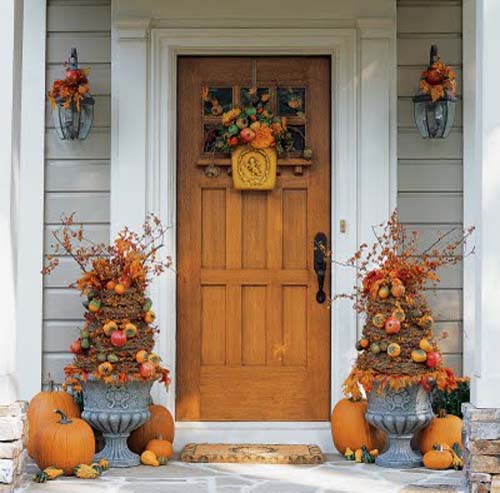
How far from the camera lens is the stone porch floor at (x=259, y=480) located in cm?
477

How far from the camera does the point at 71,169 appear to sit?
19.4 feet

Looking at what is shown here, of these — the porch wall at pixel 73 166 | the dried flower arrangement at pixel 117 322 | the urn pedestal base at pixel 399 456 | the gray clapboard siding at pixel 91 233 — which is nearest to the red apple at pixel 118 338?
the dried flower arrangement at pixel 117 322

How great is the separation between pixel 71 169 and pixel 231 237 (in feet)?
3.13

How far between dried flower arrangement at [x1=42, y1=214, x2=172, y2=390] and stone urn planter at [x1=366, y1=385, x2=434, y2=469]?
1067 mm

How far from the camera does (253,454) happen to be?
5418 millimetres

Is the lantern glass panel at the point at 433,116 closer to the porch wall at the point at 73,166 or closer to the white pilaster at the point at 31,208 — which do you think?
the porch wall at the point at 73,166

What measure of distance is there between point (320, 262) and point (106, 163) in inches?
50.9

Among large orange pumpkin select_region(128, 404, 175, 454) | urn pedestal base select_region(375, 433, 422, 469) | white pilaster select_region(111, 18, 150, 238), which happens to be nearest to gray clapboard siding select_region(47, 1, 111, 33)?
white pilaster select_region(111, 18, 150, 238)

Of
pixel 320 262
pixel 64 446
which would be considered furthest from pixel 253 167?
pixel 64 446

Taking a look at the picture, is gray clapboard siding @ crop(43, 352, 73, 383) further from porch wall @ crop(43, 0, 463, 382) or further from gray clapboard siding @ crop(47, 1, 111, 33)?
gray clapboard siding @ crop(47, 1, 111, 33)

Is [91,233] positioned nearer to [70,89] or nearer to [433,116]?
[70,89]

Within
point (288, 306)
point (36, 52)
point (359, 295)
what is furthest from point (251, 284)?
point (36, 52)

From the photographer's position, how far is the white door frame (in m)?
5.82

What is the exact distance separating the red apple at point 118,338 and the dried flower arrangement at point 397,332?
1.13 metres
